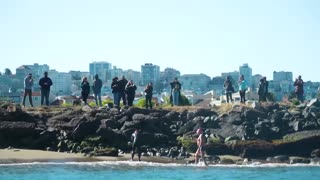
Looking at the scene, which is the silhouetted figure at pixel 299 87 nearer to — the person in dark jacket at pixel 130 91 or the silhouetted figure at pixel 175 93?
the silhouetted figure at pixel 175 93

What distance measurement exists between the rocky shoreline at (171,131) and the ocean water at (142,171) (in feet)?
7.84

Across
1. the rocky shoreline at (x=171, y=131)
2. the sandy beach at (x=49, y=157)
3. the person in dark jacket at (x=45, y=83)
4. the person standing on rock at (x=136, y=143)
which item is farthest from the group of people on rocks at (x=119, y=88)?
the sandy beach at (x=49, y=157)

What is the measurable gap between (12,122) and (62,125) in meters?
2.82

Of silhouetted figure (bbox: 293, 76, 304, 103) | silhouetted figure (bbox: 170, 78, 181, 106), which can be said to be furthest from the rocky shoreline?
silhouetted figure (bbox: 293, 76, 304, 103)

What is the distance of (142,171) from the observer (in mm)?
27531

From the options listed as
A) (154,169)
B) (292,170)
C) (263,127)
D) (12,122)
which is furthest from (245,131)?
(12,122)

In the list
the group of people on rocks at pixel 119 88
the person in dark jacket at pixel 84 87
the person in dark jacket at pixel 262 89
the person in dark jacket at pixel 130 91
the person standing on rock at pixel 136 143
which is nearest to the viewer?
the person standing on rock at pixel 136 143

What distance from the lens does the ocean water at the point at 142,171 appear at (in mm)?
25422

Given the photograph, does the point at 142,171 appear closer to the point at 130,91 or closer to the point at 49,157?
the point at 49,157

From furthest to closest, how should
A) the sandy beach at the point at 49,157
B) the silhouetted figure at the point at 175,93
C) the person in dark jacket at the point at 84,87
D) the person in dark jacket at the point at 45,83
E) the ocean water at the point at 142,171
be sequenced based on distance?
1. the silhouetted figure at the point at 175,93
2. the person in dark jacket at the point at 84,87
3. the person in dark jacket at the point at 45,83
4. the sandy beach at the point at 49,157
5. the ocean water at the point at 142,171

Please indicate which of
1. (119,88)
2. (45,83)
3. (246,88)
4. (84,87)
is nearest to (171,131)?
(119,88)

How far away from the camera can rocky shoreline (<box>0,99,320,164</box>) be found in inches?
1293

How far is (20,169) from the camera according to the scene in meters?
26.6

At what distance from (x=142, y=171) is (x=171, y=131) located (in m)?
9.81
